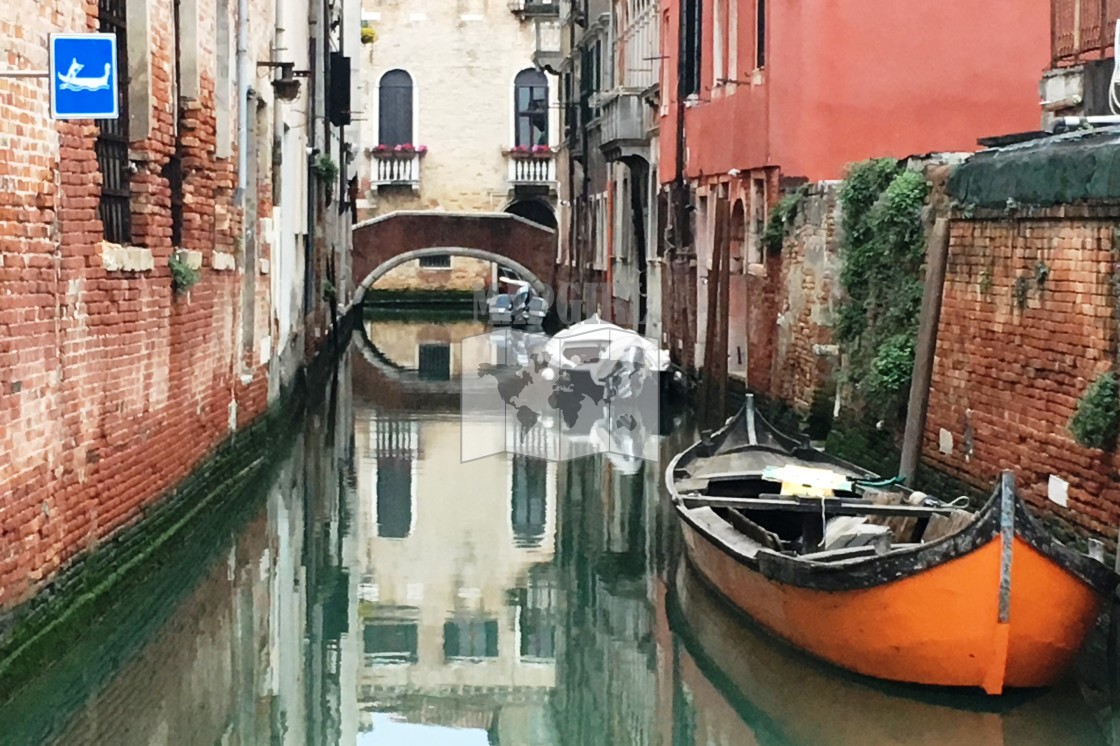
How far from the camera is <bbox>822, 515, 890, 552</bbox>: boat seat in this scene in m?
8.45

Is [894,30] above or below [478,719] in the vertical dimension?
above

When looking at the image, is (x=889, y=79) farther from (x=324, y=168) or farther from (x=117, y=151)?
(x=324, y=168)

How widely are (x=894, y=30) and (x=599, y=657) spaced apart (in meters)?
8.51

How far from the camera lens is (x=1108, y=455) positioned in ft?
25.3

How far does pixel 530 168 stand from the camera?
1558 inches

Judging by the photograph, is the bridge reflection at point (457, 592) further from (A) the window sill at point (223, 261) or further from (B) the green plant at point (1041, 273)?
(B) the green plant at point (1041, 273)

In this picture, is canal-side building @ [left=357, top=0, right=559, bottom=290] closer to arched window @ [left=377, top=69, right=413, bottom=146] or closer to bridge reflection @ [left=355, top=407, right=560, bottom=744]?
arched window @ [left=377, top=69, right=413, bottom=146]

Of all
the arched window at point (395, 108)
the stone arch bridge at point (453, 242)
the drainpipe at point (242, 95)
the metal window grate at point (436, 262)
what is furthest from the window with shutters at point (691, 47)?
the arched window at point (395, 108)

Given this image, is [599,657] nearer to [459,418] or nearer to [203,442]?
[203,442]

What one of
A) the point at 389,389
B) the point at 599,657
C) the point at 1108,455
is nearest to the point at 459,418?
the point at 389,389

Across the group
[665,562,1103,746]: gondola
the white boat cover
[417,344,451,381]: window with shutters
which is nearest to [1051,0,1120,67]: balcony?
[665,562,1103,746]: gondola

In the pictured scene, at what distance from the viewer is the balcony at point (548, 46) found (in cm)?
3409

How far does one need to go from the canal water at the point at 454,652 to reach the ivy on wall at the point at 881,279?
64.7 inches

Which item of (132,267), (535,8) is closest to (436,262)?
(535,8)
